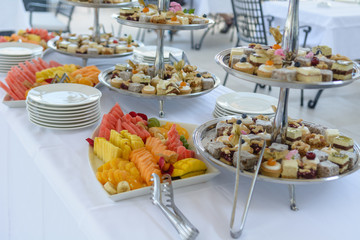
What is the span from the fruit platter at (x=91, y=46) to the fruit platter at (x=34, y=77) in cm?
16

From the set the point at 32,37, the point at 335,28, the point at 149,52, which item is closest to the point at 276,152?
the point at 149,52

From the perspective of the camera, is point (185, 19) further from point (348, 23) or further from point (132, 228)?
point (348, 23)

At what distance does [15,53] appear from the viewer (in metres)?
1.86

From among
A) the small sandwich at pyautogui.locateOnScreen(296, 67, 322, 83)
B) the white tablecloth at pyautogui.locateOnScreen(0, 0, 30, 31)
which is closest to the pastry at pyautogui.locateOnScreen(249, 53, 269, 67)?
the small sandwich at pyautogui.locateOnScreen(296, 67, 322, 83)

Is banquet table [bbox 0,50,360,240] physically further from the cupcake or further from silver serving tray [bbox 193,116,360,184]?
the cupcake

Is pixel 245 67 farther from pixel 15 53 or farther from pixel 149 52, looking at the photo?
pixel 15 53

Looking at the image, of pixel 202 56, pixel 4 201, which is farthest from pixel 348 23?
pixel 4 201

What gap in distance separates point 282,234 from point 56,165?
0.62 metres

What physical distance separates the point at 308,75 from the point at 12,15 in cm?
321

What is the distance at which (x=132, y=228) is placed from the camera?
2.70 ft

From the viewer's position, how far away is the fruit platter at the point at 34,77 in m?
1.44

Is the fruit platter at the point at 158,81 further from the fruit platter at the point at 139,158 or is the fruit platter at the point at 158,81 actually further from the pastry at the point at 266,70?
the pastry at the point at 266,70

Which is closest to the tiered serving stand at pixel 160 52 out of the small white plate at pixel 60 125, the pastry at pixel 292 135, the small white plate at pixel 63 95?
the small white plate at pixel 63 95

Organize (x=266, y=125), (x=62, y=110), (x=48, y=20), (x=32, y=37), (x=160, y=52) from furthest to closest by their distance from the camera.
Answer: (x=48, y=20)
(x=32, y=37)
(x=160, y=52)
(x=62, y=110)
(x=266, y=125)
